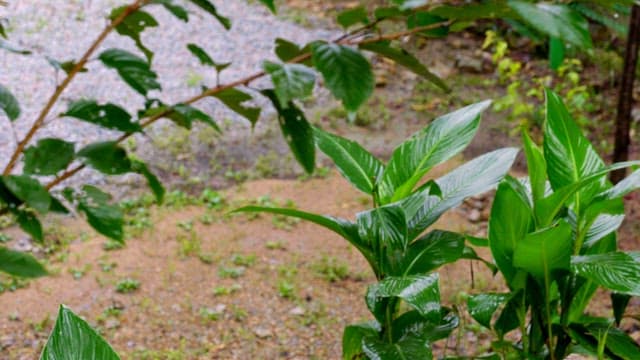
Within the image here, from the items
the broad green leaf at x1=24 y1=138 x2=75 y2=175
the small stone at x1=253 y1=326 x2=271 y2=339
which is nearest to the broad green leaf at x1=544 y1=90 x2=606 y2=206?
the broad green leaf at x1=24 y1=138 x2=75 y2=175

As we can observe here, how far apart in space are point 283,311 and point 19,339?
0.75 m

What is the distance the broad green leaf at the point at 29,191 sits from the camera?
81cm

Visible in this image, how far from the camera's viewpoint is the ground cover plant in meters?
0.85

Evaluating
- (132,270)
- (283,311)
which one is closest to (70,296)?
(132,270)

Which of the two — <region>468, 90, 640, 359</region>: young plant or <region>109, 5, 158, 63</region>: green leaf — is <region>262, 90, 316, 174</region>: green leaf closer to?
<region>109, 5, 158, 63</region>: green leaf

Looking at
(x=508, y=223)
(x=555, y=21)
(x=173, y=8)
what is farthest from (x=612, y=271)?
(x=173, y=8)

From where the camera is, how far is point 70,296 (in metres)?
2.50

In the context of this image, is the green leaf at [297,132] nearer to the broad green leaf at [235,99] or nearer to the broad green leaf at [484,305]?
the broad green leaf at [235,99]

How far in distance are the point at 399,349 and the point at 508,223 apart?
0.25 m

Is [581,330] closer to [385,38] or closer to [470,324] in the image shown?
[385,38]

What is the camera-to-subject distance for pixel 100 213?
948 mm

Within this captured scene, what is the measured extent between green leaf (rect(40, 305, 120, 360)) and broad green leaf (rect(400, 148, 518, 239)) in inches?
22.2

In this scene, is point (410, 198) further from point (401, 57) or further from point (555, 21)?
point (555, 21)

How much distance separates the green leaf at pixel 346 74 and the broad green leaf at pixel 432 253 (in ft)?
1.61
